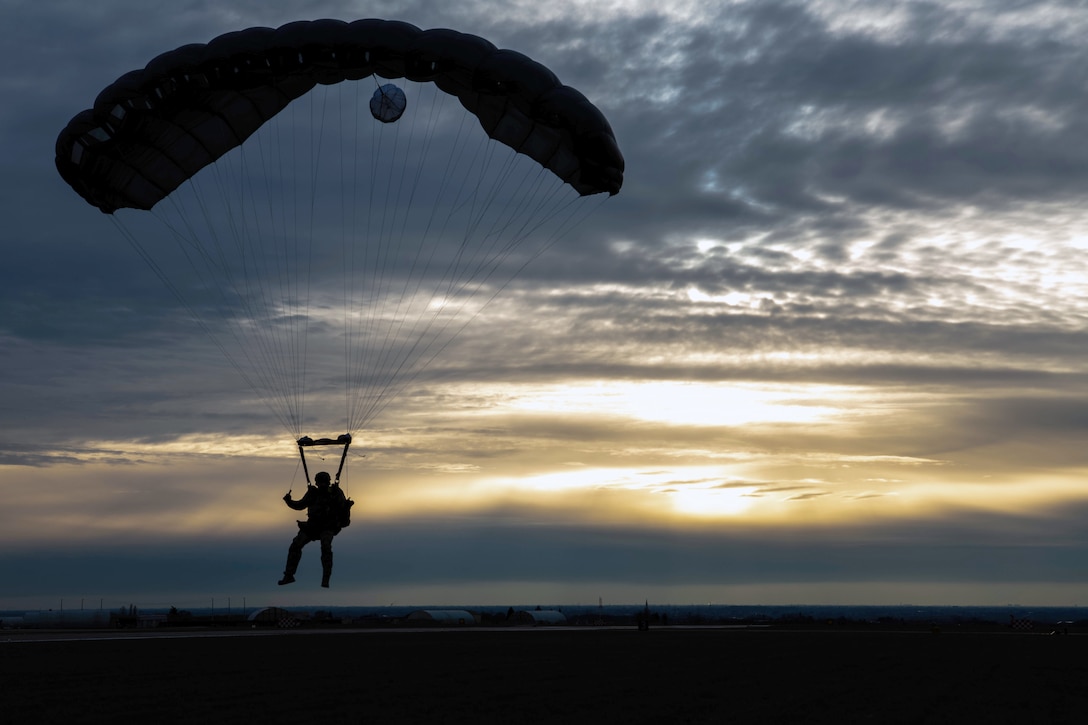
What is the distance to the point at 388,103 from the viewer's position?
25.3m

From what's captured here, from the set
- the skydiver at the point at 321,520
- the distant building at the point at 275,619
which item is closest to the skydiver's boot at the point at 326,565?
the skydiver at the point at 321,520

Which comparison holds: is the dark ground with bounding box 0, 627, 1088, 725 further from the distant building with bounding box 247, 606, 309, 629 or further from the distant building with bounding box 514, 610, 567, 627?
the distant building with bounding box 514, 610, 567, 627

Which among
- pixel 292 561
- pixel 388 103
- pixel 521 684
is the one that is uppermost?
pixel 388 103

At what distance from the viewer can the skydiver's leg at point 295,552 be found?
2467 centimetres

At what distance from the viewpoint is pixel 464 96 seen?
25.0 meters

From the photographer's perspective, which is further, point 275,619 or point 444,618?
point 444,618

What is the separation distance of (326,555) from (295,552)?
27.9 inches

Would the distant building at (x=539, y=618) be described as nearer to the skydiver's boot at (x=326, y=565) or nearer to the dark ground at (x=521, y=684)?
the dark ground at (x=521, y=684)

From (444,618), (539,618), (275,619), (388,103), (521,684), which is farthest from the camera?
(539,618)

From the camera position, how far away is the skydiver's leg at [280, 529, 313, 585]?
971 inches

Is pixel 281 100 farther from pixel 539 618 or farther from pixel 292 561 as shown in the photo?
pixel 539 618

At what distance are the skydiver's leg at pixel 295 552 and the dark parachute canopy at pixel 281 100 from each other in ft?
29.8

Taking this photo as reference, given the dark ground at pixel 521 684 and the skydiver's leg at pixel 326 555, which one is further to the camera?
the skydiver's leg at pixel 326 555

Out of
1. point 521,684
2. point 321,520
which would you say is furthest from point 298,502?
point 521,684
